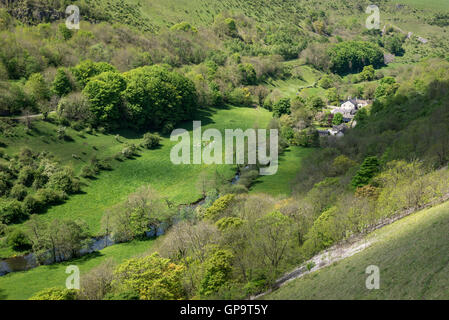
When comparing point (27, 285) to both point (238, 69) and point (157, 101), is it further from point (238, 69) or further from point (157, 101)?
point (238, 69)

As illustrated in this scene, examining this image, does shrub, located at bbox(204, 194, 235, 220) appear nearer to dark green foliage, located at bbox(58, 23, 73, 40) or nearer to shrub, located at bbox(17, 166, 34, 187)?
shrub, located at bbox(17, 166, 34, 187)

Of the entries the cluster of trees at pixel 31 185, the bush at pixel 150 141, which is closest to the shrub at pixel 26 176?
the cluster of trees at pixel 31 185

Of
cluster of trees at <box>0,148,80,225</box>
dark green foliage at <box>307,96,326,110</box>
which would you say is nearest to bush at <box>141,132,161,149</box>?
cluster of trees at <box>0,148,80,225</box>

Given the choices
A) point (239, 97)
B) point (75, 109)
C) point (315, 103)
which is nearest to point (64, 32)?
point (75, 109)

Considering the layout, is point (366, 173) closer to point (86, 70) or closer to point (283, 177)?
point (283, 177)

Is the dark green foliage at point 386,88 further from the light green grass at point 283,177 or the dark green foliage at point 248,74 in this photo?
the light green grass at point 283,177
